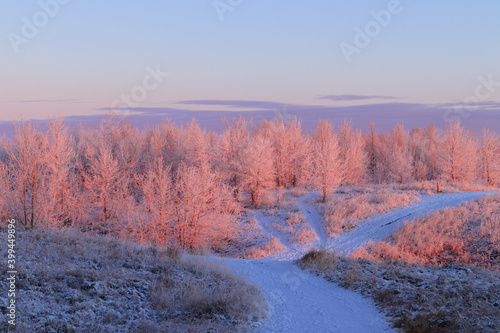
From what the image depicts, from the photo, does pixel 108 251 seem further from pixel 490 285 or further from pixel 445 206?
pixel 445 206

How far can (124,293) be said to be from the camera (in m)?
7.38

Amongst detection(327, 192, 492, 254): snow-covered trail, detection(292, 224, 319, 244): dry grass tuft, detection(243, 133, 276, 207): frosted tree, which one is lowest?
detection(292, 224, 319, 244): dry grass tuft

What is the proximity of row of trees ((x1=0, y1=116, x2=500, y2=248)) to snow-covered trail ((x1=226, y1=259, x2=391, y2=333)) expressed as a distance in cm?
1582

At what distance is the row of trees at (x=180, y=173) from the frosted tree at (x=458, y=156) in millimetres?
124

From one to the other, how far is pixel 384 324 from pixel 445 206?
23.8m

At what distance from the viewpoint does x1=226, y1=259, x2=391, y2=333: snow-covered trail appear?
706cm

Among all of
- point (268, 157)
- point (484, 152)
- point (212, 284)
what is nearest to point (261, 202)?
point (268, 157)

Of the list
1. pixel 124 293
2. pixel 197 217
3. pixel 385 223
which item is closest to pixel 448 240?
pixel 385 223

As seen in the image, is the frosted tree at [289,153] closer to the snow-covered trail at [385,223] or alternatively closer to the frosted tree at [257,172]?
the frosted tree at [257,172]

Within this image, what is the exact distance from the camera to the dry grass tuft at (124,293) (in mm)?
5961

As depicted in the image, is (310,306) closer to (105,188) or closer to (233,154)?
(105,188)

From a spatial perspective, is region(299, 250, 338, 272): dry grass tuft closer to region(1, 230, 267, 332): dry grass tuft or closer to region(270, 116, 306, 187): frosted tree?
region(1, 230, 267, 332): dry grass tuft

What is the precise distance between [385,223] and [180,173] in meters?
16.3

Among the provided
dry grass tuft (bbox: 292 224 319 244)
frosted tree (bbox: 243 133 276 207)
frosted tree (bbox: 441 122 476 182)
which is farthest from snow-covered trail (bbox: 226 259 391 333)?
frosted tree (bbox: 441 122 476 182)
